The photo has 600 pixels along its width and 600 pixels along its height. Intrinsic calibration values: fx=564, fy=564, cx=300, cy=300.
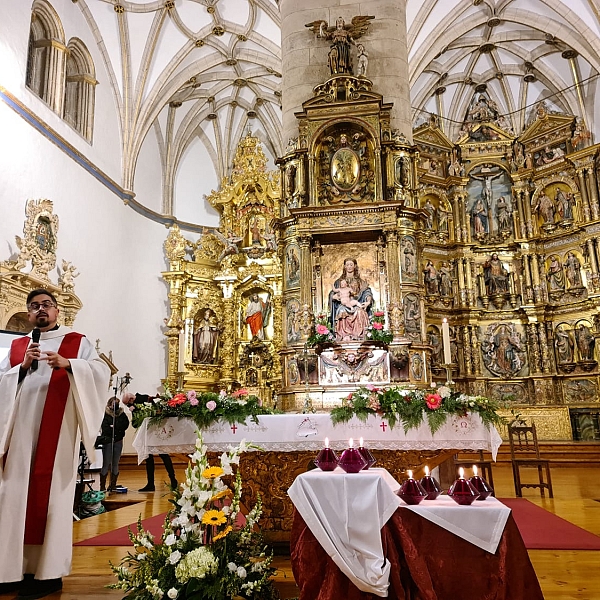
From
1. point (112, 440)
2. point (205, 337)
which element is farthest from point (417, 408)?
point (205, 337)

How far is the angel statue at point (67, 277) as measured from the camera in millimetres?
12000

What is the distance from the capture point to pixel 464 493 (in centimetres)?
309

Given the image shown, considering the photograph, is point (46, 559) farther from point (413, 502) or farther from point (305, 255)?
point (305, 255)

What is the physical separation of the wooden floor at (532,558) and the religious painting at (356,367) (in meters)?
2.62

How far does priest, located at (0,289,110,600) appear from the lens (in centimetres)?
366

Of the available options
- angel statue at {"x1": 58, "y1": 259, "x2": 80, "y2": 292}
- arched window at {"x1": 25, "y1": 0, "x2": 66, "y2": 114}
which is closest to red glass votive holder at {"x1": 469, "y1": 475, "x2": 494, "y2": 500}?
angel statue at {"x1": 58, "y1": 259, "x2": 80, "y2": 292}

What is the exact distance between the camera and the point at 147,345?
16.0 metres

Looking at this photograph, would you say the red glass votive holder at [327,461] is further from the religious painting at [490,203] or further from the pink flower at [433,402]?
the religious painting at [490,203]

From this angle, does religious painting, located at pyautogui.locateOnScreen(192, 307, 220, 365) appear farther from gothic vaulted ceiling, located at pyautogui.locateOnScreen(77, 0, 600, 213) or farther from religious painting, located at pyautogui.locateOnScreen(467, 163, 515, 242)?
religious painting, located at pyautogui.locateOnScreen(467, 163, 515, 242)

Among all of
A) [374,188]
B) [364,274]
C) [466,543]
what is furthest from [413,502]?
[374,188]

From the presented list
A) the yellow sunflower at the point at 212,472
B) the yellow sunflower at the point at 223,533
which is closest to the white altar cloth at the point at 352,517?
the yellow sunflower at the point at 223,533

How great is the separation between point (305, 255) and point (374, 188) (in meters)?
1.71

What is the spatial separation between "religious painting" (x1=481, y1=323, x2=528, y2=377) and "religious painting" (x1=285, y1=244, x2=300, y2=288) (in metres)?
8.18

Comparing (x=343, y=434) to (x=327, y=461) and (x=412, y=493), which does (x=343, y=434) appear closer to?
(x=327, y=461)
